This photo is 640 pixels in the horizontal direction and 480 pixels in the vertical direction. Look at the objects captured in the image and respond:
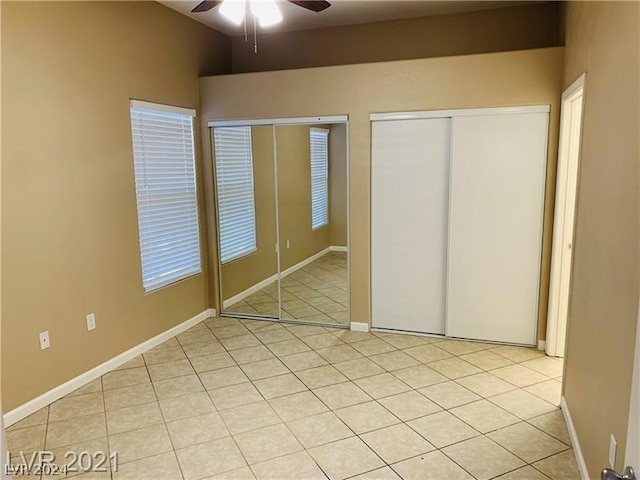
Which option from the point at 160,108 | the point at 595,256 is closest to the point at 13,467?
the point at 160,108

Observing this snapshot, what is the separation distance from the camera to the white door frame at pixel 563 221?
10.7 feet

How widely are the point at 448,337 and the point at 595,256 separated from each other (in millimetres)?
→ 2056

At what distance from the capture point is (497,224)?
3693 millimetres

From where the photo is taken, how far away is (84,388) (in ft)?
10.5

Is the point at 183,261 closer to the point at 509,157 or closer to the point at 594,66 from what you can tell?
the point at 509,157

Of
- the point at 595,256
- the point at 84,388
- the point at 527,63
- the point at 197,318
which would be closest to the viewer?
the point at 595,256

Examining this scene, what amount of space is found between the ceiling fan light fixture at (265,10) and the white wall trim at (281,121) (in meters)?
1.20

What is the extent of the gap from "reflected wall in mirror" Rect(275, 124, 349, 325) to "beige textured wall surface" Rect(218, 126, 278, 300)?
91mm

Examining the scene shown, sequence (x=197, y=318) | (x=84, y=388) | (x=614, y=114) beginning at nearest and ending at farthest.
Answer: (x=614, y=114)
(x=84, y=388)
(x=197, y=318)

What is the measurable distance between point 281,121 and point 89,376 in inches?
102

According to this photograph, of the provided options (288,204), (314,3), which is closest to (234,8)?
(314,3)

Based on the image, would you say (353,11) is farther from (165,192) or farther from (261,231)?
(165,192)

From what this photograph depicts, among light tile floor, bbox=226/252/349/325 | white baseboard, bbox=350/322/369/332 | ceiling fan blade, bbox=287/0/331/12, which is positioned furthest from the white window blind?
ceiling fan blade, bbox=287/0/331/12

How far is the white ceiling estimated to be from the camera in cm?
394
